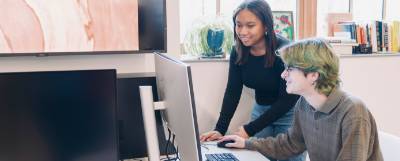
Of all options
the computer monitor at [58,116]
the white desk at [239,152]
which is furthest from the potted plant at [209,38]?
the computer monitor at [58,116]

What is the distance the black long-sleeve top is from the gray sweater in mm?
232

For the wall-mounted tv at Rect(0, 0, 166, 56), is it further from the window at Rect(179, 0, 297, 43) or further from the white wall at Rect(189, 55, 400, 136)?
the window at Rect(179, 0, 297, 43)

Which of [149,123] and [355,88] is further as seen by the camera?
[355,88]

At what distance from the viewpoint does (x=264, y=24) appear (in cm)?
207

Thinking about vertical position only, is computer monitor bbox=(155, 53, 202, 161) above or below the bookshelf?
below

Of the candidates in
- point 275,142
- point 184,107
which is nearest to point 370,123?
→ point 275,142

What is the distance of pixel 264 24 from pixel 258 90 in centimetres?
37

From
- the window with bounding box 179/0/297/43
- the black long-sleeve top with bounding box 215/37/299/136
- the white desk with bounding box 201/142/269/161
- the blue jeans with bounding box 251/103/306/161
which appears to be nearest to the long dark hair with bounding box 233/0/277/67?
the black long-sleeve top with bounding box 215/37/299/136

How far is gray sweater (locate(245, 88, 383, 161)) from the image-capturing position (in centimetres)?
150

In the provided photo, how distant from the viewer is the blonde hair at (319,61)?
5.30ft

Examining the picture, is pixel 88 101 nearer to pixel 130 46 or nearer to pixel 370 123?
pixel 130 46

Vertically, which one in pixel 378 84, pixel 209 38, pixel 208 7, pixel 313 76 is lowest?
pixel 378 84

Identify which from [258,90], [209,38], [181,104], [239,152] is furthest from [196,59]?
[181,104]

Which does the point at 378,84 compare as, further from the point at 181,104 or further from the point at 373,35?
the point at 181,104
